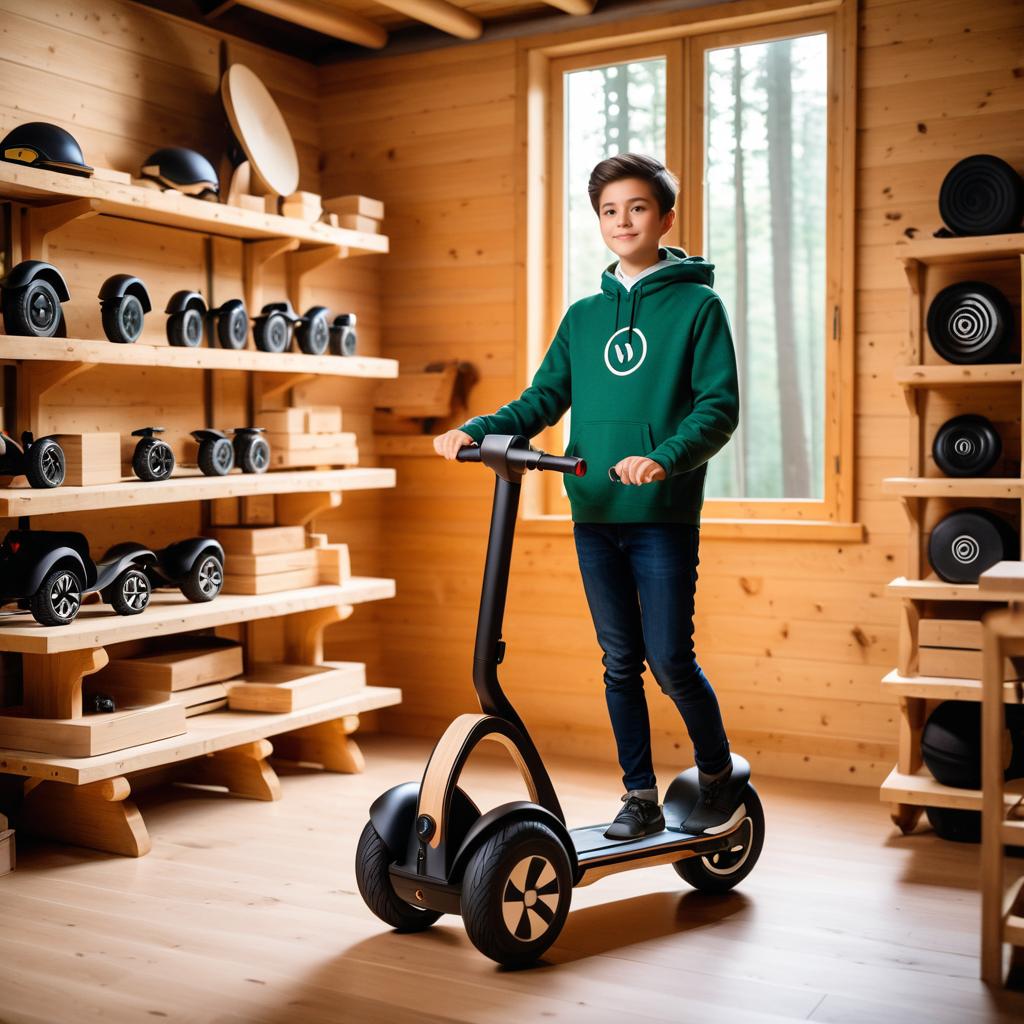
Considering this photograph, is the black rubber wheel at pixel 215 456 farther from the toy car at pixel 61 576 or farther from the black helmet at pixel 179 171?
the black helmet at pixel 179 171

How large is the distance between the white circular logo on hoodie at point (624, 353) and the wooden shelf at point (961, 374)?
1.01 metres

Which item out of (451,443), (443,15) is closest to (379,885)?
(451,443)

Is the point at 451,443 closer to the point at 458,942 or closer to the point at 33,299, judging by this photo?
the point at 458,942

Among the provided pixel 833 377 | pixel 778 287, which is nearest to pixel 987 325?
pixel 833 377

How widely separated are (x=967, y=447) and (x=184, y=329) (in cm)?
220

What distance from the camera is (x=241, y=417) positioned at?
4.29m

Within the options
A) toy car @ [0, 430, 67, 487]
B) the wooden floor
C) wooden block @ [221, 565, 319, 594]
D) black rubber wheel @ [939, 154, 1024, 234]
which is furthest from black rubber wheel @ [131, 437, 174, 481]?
black rubber wheel @ [939, 154, 1024, 234]

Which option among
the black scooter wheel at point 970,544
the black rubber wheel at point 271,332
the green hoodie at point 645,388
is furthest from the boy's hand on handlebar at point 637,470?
the black rubber wheel at point 271,332

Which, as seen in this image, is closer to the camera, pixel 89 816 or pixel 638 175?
pixel 638 175

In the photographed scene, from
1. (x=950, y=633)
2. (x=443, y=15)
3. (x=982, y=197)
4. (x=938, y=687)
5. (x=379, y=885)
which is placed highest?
(x=443, y=15)

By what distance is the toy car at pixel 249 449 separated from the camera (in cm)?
386

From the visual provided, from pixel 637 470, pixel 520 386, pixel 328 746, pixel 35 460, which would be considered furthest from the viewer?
pixel 520 386

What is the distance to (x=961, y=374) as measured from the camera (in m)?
3.44

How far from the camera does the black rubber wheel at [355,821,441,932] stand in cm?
266
